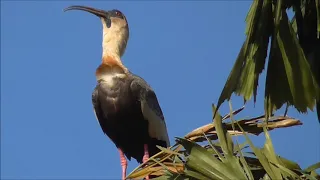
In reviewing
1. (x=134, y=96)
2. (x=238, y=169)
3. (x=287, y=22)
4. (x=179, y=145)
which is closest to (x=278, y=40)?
(x=287, y=22)

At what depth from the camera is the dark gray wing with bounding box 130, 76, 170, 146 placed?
8.29 meters

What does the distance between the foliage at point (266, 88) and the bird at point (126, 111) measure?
271 cm

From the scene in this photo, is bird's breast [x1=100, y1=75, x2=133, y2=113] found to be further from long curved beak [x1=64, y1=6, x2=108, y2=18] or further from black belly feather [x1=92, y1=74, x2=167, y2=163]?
long curved beak [x1=64, y1=6, x2=108, y2=18]

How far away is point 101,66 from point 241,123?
302 cm

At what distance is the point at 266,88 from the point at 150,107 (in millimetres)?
3589

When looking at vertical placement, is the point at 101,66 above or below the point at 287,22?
above

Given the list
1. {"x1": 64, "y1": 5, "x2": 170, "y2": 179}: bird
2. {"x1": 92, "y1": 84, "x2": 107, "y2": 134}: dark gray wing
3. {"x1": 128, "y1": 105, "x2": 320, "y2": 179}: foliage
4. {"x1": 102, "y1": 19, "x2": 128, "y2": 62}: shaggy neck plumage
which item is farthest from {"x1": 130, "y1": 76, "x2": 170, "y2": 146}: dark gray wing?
{"x1": 128, "y1": 105, "x2": 320, "y2": 179}: foliage

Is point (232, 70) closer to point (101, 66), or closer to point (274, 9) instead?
point (274, 9)

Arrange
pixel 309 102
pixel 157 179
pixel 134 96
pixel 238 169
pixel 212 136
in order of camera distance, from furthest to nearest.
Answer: pixel 134 96 → pixel 212 136 → pixel 157 179 → pixel 238 169 → pixel 309 102

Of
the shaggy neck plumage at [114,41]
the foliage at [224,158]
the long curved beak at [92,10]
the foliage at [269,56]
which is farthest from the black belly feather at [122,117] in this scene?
the foliage at [269,56]

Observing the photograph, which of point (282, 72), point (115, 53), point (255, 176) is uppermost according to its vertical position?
point (115, 53)

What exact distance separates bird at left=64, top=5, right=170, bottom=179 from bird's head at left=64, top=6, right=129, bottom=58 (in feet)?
0.46

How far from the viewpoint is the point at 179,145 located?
557 cm

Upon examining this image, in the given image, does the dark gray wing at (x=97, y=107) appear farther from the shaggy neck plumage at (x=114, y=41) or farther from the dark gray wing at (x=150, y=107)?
the shaggy neck plumage at (x=114, y=41)
